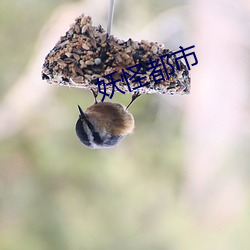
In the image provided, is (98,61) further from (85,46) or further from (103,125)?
(103,125)

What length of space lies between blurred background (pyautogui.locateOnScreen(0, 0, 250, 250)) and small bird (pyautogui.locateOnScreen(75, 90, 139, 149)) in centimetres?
171

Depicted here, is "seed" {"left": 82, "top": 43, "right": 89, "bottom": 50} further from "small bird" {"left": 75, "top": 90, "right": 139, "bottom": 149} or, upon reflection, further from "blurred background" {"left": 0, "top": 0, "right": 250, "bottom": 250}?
"blurred background" {"left": 0, "top": 0, "right": 250, "bottom": 250}

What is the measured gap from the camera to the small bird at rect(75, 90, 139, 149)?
1.18 meters

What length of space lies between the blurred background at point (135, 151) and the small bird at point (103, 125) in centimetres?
171

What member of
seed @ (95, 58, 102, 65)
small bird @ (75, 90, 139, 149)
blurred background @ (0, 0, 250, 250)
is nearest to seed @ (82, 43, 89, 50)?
seed @ (95, 58, 102, 65)

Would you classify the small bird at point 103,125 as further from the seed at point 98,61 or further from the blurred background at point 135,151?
the blurred background at point 135,151

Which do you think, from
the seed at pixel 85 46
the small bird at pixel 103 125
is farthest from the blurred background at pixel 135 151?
the seed at pixel 85 46

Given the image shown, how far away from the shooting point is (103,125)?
1203mm

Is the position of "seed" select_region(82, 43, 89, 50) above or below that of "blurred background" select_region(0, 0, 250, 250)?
below
